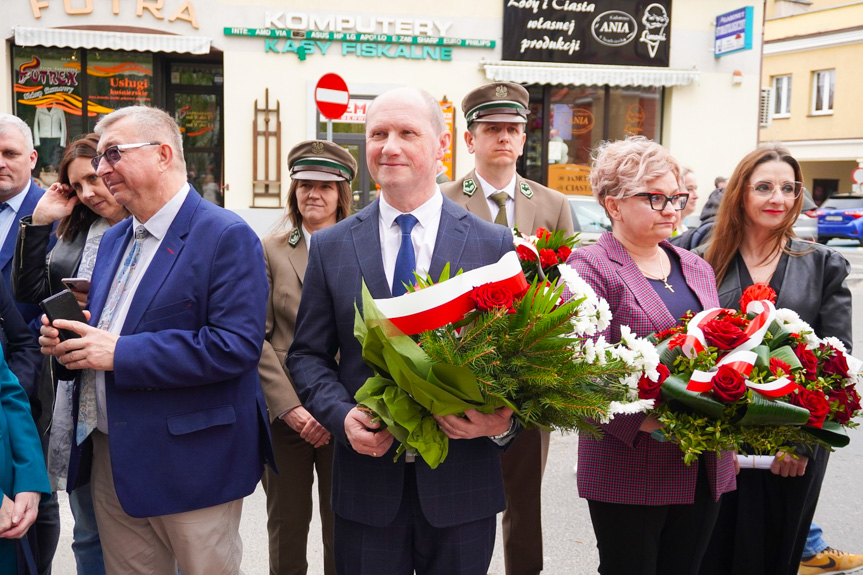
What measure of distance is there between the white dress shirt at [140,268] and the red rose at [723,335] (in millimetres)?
1829

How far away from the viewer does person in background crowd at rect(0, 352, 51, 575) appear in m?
2.56

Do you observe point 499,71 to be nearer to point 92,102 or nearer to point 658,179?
point 92,102

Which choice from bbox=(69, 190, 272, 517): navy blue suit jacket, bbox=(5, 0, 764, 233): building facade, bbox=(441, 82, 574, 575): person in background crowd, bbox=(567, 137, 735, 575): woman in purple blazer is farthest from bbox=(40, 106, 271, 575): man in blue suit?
bbox=(5, 0, 764, 233): building facade

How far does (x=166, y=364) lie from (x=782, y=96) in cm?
3616

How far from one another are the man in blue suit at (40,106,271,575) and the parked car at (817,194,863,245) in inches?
1009

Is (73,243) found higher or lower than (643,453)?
higher

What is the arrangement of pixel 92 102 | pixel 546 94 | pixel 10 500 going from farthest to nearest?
pixel 546 94, pixel 92 102, pixel 10 500

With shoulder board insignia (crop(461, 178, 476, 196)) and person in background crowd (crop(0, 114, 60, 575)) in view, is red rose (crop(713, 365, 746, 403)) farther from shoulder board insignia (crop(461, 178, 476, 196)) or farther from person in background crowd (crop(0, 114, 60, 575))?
person in background crowd (crop(0, 114, 60, 575))

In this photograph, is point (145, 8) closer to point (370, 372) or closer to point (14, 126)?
point (14, 126)

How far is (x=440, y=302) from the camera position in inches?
78.8

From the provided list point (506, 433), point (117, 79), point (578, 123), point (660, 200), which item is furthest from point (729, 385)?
point (578, 123)

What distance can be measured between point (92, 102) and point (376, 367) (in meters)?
14.1

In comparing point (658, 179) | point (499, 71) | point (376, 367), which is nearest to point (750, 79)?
point (499, 71)

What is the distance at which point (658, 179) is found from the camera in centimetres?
286
